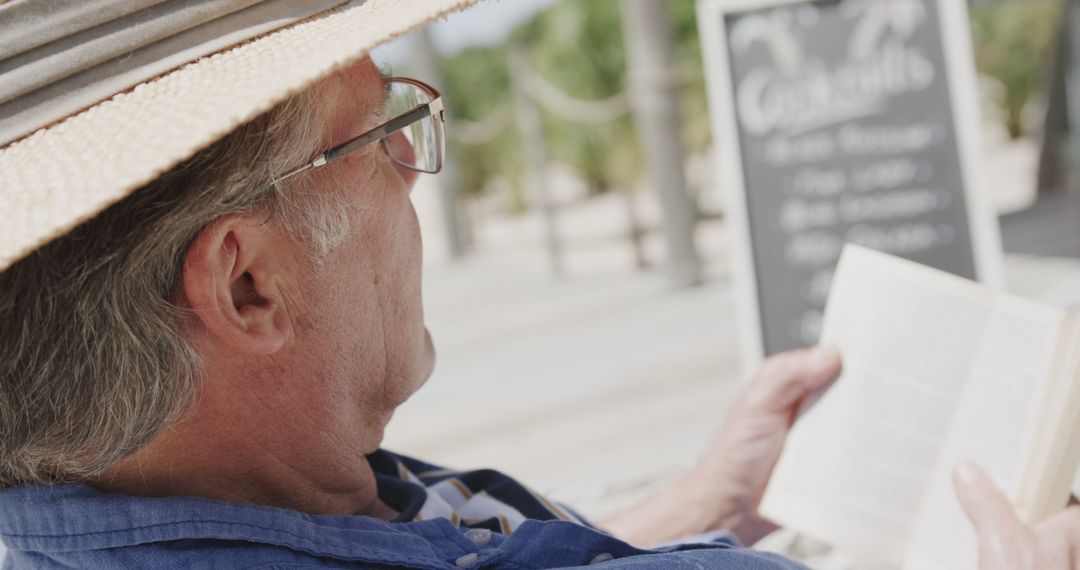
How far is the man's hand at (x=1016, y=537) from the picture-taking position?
1178 millimetres

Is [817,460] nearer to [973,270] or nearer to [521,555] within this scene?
[521,555]

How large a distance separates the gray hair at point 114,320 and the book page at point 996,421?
92 centimetres

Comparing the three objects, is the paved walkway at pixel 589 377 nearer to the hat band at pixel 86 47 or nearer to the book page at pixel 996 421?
the book page at pixel 996 421

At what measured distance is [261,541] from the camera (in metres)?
0.94

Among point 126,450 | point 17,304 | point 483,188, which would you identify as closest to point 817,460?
point 126,450

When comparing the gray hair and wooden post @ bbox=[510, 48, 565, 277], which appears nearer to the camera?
the gray hair

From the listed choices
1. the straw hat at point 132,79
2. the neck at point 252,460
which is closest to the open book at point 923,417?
the neck at point 252,460

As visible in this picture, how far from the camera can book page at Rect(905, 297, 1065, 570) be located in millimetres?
1247

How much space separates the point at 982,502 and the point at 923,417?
6.3 inches

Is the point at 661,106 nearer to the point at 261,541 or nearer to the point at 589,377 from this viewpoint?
the point at 589,377

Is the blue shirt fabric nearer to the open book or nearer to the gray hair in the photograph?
the gray hair

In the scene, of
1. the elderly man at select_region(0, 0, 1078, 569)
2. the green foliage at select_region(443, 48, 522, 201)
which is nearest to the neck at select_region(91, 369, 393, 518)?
the elderly man at select_region(0, 0, 1078, 569)

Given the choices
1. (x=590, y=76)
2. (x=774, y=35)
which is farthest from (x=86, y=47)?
(x=590, y=76)

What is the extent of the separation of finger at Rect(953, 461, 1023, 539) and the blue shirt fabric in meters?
0.26
